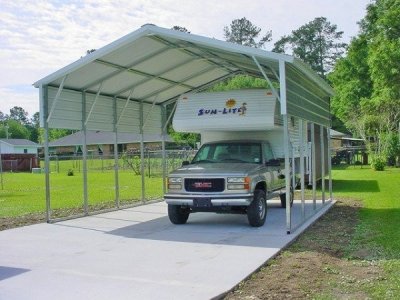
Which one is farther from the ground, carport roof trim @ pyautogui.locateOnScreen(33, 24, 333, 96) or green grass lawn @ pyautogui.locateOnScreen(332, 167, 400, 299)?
carport roof trim @ pyautogui.locateOnScreen(33, 24, 333, 96)

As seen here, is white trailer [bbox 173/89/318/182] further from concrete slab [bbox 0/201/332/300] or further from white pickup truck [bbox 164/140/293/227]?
concrete slab [bbox 0/201/332/300]

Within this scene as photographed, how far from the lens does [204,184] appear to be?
10445 millimetres

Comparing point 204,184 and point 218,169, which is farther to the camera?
point 218,169

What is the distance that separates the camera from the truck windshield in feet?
38.2

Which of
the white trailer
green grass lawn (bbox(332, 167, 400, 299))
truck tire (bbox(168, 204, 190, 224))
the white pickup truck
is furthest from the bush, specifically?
truck tire (bbox(168, 204, 190, 224))

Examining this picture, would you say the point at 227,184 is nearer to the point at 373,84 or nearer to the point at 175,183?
the point at 175,183

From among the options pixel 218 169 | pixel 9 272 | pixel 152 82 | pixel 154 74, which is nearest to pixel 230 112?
pixel 218 169

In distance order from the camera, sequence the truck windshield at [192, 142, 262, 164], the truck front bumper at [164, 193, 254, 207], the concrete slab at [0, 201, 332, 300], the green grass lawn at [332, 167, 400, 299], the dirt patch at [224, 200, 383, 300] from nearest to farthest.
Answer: the dirt patch at [224, 200, 383, 300]
the concrete slab at [0, 201, 332, 300]
the green grass lawn at [332, 167, 400, 299]
the truck front bumper at [164, 193, 254, 207]
the truck windshield at [192, 142, 262, 164]

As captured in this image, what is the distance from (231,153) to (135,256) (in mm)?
4397

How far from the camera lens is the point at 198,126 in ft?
40.7

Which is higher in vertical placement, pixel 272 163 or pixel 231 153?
pixel 231 153

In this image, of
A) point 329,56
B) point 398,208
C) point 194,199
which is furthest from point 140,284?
point 329,56

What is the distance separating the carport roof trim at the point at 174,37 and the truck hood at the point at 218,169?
2223mm

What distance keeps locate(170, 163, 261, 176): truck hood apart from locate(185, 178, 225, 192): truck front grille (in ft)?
0.43
